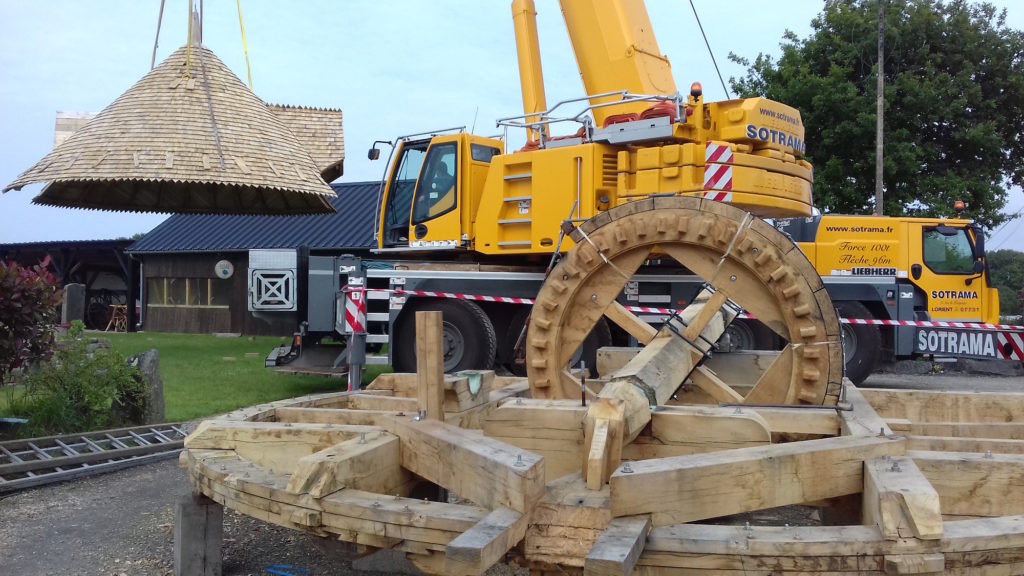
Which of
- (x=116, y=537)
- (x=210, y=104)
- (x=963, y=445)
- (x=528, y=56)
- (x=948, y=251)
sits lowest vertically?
(x=116, y=537)

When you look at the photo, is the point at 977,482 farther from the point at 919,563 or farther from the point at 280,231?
the point at 280,231

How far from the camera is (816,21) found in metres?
23.0

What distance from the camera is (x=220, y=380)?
1219 cm

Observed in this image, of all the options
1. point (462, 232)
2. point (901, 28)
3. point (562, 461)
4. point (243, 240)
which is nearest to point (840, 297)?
point (462, 232)

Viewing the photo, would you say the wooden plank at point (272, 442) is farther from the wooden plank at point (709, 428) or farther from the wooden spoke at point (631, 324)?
the wooden spoke at point (631, 324)

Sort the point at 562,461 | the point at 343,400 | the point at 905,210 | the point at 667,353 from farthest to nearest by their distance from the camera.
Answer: the point at 905,210 < the point at 343,400 < the point at 667,353 < the point at 562,461

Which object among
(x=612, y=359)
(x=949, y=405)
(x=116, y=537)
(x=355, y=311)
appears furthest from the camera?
(x=355, y=311)

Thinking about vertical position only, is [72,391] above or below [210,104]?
below

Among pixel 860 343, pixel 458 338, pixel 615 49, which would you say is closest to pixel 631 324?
pixel 458 338

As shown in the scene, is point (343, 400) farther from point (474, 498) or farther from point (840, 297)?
point (840, 297)

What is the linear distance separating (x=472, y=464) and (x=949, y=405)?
287 cm

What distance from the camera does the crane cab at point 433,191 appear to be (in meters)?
10.5

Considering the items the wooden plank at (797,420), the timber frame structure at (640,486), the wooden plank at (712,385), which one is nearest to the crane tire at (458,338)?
the wooden plank at (712,385)

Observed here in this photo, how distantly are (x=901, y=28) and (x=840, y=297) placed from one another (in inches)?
555
